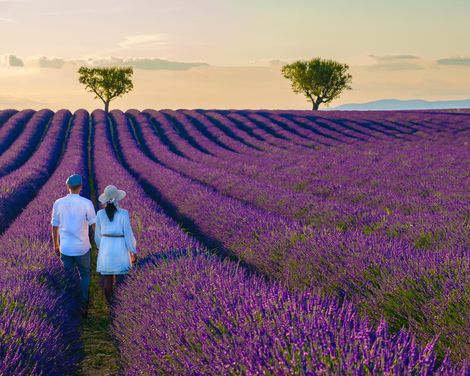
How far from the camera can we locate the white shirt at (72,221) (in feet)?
16.9

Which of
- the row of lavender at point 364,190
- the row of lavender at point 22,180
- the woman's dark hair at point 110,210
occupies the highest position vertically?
the woman's dark hair at point 110,210

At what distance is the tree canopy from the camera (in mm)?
47219

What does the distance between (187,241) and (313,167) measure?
31.9 feet

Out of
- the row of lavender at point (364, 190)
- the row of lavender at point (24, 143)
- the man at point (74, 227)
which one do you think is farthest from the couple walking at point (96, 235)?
the row of lavender at point (24, 143)

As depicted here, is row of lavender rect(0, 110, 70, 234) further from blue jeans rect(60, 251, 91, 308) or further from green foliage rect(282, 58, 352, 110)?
green foliage rect(282, 58, 352, 110)

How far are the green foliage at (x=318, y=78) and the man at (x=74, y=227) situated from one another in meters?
48.4

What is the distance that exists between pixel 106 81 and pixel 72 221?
146 feet

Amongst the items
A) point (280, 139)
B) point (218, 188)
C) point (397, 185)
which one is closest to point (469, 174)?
point (397, 185)

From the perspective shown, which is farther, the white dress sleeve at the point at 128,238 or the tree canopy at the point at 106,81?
the tree canopy at the point at 106,81

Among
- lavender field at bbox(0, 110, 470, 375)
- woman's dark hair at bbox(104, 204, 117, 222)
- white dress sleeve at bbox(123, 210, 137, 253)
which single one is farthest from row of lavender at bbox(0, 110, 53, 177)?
white dress sleeve at bbox(123, 210, 137, 253)

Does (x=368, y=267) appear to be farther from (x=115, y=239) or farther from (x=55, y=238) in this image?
(x=55, y=238)

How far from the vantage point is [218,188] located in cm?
1177

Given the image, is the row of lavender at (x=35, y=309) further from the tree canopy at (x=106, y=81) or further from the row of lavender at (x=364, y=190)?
the tree canopy at (x=106, y=81)

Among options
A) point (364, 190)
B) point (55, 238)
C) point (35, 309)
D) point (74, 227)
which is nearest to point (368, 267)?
point (35, 309)
